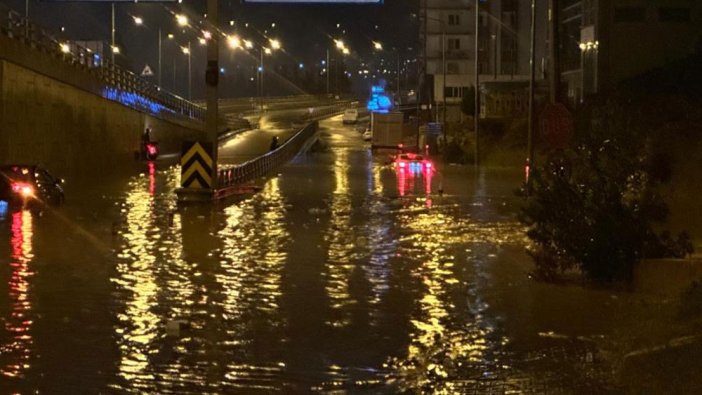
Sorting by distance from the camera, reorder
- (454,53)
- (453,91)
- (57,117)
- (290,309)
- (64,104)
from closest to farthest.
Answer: (290,309) < (57,117) < (64,104) < (453,91) < (454,53)

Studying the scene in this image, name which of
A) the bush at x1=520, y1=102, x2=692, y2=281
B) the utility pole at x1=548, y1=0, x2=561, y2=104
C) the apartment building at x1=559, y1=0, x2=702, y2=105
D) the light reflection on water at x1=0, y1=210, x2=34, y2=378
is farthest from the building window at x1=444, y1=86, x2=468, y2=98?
the bush at x1=520, y1=102, x2=692, y2=281

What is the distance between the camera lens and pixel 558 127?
2058 centimetres

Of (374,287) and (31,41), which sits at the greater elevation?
(31,41)

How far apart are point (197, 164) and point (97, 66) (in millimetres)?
22352

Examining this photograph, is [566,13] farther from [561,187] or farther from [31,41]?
[561,187]

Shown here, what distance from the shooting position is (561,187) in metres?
14.9

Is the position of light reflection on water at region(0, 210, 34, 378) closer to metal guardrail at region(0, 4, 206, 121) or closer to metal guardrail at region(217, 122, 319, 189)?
metal guardrail at region(217, 122, 319, 189)

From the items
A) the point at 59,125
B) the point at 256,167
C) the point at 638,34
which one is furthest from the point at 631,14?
the point at 59,125

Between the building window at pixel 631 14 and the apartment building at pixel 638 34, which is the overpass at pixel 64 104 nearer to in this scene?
the apartment building at pixel 638 34

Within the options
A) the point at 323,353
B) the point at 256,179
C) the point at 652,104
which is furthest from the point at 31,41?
the point at 323,353

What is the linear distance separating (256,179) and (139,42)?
229 feet

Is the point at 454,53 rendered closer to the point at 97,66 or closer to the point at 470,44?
the point at 470,44

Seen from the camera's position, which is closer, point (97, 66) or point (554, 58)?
point (554, 58)

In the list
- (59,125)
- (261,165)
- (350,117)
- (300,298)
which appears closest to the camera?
(300,298)
